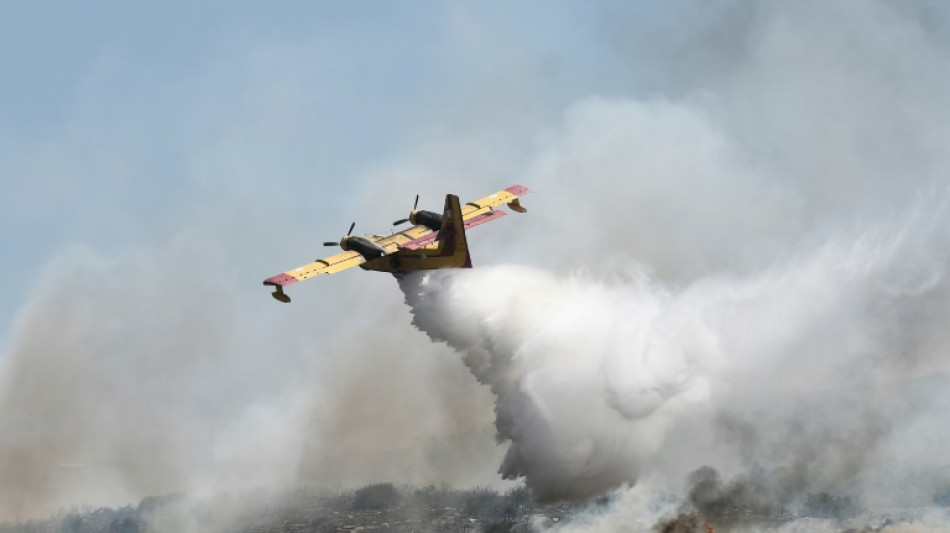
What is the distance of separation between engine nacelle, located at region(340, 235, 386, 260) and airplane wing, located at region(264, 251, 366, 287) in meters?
0.37

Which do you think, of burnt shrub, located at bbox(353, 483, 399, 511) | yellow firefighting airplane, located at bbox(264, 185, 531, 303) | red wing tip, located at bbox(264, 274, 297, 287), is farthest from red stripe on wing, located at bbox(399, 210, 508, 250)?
burnt shrub, located at bbox(353, 483, 399, 511)

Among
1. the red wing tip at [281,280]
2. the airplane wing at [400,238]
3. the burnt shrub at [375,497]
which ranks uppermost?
the airplane wing at [400,238]

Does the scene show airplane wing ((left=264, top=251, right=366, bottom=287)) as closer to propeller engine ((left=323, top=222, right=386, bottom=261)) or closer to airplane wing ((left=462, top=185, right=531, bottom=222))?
propeller engine ((left=323, top=222, right=386, bottom=261))

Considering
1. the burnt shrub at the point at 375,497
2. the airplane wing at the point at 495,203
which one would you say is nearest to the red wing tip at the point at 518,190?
the airplane wing at the point at 495,203

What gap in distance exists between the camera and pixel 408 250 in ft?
295

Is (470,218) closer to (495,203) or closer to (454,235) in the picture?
(495,203)

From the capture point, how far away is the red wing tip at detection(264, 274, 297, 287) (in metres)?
88.1

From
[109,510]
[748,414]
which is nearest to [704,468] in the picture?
[748,414]

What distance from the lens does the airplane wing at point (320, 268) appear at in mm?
88438

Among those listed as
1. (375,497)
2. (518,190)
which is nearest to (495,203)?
(518,190)

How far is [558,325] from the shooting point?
289ft

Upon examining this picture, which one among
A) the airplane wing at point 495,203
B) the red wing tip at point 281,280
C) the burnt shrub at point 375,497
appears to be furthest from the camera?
the burnt shrub at point 375,497

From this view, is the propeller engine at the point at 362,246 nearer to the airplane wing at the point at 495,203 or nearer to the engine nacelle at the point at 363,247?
the engine nacelle at the point at 363,247

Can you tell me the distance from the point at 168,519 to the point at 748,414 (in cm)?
5242
